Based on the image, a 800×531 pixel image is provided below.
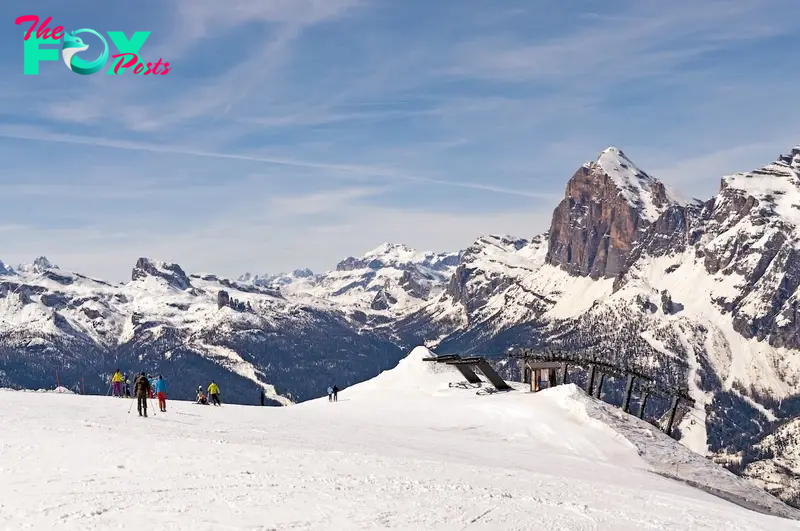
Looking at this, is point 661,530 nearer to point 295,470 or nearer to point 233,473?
point 295,470

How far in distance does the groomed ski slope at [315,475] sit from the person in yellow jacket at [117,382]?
277 inches

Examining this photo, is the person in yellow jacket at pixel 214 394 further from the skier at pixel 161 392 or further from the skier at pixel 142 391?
the skier at pixel 142 391

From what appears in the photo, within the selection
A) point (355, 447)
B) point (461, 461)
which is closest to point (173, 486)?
point (355, 447)

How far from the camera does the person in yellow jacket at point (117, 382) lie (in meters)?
61.3

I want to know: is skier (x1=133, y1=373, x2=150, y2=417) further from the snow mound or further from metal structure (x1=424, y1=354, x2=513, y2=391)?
metal structure (x1=424, y1=354, x2=513, y2=391)

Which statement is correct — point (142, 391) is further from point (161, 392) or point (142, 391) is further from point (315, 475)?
point (315, 475)

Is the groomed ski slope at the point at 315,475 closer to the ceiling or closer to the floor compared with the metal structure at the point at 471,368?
closer to the floor

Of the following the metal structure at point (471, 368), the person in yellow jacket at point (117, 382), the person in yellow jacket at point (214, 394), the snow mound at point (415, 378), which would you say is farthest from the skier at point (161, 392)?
the metal structure at point (471, 368)

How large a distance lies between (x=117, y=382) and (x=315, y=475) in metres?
39.7

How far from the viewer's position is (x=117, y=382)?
62969mm

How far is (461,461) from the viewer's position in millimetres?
38219

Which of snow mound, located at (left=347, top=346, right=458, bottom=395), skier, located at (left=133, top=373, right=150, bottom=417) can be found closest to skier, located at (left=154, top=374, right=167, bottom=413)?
skier, located at (left=133, top=373, right=150, bottom=417)

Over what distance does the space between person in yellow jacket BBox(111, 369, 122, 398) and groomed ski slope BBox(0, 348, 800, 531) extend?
704cm

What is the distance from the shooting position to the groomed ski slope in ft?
71.9
